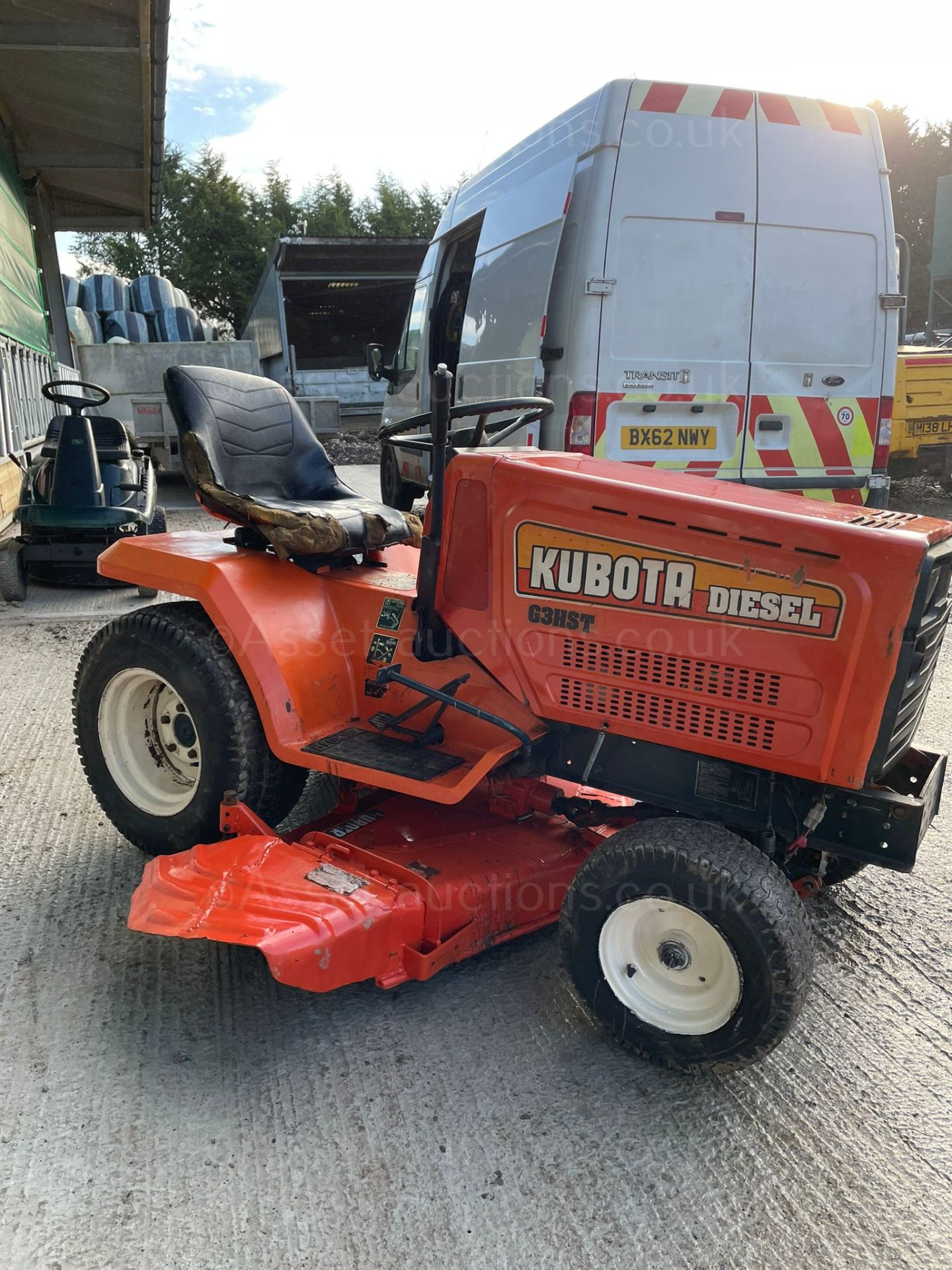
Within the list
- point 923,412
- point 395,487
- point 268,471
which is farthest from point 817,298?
point 923,412

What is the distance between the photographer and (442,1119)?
188 cm

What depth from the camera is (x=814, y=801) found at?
2.02 metres

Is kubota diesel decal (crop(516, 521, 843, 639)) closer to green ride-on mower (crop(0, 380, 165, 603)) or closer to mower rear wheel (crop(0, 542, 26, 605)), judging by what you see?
green ride-on mower (crop(0, 380, 165, 603))

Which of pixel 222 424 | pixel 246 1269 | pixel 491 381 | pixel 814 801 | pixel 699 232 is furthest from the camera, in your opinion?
pixel 491 381

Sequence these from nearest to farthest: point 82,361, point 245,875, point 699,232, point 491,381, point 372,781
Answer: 1. point 245,875
2. point 372,781
3. point 699,232
4. point 491,381
5. point 82,361

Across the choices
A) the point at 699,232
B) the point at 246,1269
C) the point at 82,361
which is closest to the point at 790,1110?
the point at 246,1269

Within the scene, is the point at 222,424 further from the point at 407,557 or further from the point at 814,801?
the point at 814,801

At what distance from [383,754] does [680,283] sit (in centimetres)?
302

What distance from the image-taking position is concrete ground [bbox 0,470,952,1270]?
1.62 metres

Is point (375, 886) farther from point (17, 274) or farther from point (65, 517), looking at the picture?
point (17, 274)

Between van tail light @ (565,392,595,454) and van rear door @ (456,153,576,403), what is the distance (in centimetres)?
28

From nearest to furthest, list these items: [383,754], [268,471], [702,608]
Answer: [702,608], [383,754], [268,471]

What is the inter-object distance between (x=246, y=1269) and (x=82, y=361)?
11113 millimetres

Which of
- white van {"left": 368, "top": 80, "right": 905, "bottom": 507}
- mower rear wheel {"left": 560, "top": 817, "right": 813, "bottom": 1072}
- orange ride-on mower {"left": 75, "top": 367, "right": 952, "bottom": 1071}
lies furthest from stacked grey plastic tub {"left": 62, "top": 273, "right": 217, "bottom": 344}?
mower rear wheel {"left": 560, "top": 817, "right": 813, "bottom": 1072}
